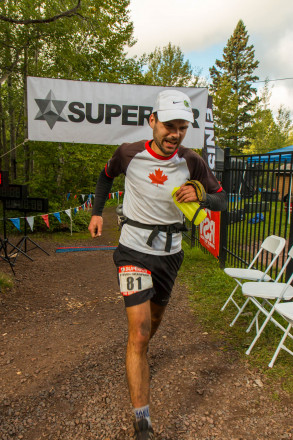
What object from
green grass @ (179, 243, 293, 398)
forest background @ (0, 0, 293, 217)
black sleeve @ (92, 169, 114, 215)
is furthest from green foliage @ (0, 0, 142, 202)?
black sleeve @ (92, 169, 114, 215)

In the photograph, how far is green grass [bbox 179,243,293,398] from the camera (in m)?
3.06

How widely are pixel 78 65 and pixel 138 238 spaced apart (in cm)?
1653

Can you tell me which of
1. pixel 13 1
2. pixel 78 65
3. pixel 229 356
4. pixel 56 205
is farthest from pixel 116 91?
pixel 13 1

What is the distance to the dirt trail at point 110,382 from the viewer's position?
2287 mm

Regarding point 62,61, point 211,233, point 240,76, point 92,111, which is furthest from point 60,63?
point 240,76

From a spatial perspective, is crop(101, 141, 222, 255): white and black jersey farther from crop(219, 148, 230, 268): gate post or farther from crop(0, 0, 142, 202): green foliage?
crop(0, 0, 142, 202): green foliage

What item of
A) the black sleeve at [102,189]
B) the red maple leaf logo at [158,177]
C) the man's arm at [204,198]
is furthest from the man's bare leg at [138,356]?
the black sleeve at [102,189]

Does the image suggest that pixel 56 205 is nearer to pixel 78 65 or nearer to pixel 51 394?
pixel 78 65

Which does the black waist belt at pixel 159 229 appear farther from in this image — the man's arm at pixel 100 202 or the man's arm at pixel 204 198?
the man's arm at pixel 100 202

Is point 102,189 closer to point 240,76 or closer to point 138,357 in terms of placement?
point 138,357

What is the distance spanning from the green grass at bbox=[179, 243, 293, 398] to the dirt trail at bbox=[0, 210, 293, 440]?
14 centimetres

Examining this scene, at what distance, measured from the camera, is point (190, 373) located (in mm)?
2979

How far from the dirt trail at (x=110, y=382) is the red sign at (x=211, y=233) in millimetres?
2146

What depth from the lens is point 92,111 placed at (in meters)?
6.20
